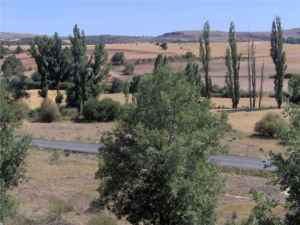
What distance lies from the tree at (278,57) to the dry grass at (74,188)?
132ft

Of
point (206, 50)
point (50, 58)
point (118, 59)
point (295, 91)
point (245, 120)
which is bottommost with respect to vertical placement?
point (245, 120)

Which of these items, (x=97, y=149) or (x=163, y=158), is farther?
(x=97, y=149)

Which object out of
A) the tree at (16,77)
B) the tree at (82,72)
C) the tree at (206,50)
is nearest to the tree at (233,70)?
the tree at (206,50)

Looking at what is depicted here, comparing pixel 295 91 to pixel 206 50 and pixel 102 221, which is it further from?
pixel 206 50

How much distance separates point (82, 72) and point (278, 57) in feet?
79.5

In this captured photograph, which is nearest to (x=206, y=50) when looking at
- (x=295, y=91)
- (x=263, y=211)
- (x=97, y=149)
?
(x=97, y=149)

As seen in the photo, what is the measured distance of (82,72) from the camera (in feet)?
276

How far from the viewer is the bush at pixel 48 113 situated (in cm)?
7819

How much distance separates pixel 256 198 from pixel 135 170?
20.6 feet

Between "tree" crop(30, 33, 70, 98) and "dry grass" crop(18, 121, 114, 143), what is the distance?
80.4 feet

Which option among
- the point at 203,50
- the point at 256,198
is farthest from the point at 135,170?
the point at 203,50

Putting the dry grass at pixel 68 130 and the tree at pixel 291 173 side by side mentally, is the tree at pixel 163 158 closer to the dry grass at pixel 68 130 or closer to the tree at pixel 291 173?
the tree at pixel 291 173

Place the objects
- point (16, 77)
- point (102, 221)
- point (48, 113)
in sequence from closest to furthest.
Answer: point (102, 221)
point (48, 113)
point (16, 77)

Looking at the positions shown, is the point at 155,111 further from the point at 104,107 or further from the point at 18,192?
the point at 104,107
